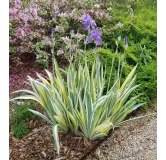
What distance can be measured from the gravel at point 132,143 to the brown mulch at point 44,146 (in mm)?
94

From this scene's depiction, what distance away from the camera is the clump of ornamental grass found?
105 inches

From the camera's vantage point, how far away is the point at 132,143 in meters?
2.82

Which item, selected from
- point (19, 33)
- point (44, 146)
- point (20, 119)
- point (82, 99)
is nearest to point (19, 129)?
point (20, 119)

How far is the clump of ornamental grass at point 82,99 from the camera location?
2.67m

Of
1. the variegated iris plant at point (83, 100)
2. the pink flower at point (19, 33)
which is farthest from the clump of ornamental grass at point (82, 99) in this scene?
the pink flower at point (19, 33)

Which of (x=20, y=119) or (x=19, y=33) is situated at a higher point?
(x=19, y=33)

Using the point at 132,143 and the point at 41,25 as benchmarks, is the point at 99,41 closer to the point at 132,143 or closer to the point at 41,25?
the point at 41,25

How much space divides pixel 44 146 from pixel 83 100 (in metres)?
0.39

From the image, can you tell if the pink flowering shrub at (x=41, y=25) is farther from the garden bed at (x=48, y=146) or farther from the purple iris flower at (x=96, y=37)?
the garden bed at (x=48, y=146)

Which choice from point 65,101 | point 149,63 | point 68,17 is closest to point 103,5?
point 68,17

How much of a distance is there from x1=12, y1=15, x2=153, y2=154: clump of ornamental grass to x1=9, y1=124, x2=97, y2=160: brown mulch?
0.05m

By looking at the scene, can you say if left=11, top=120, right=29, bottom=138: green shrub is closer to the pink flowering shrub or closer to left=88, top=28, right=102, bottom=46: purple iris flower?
the pink flowering shrub

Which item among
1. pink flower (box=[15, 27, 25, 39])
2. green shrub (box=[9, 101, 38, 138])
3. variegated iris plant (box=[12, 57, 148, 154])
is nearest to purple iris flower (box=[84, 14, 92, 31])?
variegated iris plant (box=[12, 57, 148, 154])
